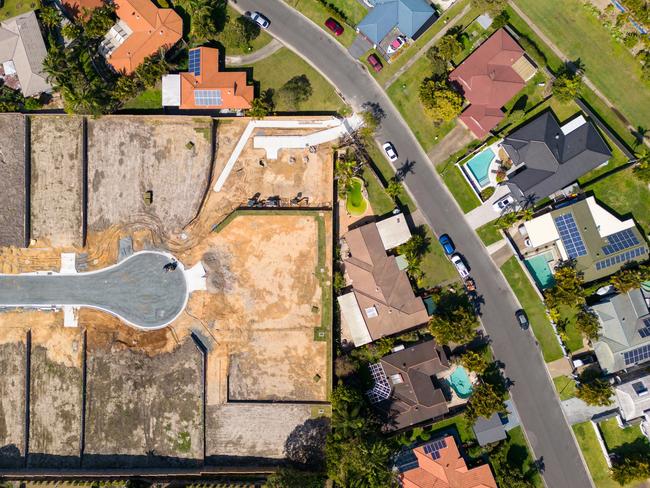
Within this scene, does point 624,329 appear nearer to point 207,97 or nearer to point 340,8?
point 340,8

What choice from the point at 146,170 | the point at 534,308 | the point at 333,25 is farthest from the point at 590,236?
the point at 146,170

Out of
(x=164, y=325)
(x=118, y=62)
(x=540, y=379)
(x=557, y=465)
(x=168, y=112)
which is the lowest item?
(x=557, y=465)

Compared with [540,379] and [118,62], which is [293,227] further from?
[540,379]

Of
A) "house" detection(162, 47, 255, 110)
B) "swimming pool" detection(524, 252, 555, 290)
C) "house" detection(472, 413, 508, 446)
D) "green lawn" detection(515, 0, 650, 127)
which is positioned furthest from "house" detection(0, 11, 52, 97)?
"house" detection(472, 413, 508, 446)

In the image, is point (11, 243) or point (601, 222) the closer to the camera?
point (601, 222)

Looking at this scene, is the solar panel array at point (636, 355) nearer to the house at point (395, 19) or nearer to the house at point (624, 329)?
the house at point (624, 329)

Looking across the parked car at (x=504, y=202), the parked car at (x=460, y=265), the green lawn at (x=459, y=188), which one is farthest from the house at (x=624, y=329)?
the green lawn at (x=459, y=188)

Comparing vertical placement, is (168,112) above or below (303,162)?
above

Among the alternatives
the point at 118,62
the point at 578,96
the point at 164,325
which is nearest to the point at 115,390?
the point at 164,325
